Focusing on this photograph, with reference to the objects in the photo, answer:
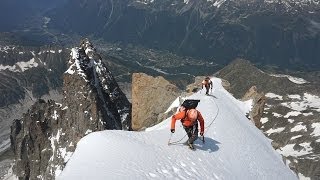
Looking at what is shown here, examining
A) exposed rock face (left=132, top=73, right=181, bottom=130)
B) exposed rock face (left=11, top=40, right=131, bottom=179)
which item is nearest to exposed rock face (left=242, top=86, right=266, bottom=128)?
exposed rock face (left=132, top=73, right=181, bottom=130)

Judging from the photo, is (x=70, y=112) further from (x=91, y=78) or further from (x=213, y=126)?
(x=213, y=126)

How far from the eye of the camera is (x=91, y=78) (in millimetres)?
185500

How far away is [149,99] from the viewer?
76750 mm

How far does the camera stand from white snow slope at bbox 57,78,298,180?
32719 mm

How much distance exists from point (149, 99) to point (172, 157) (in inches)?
1534

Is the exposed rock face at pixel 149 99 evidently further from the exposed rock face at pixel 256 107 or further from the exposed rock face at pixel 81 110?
the exposed rock face at pixel 81 110

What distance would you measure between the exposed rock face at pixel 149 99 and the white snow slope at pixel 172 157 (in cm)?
1877

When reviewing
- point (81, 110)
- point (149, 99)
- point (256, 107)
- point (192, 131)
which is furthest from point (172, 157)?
point (81, 110)

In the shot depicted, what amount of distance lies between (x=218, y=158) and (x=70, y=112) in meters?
145

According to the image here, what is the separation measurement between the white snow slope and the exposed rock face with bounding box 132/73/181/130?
18773 millimetres

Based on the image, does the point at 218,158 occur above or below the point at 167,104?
above

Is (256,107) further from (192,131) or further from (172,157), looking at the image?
(172,157)

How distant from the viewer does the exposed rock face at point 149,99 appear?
2886 inches

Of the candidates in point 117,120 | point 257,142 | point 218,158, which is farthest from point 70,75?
point 218,158
